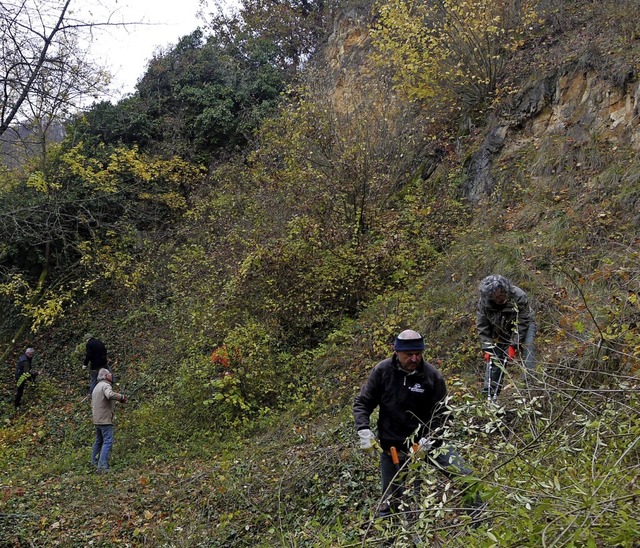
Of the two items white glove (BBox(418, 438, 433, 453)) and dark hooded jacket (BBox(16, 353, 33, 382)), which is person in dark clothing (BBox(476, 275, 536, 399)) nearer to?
white glove (BBox(418, 438, 433, 453))

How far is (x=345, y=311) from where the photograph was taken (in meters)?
9.79

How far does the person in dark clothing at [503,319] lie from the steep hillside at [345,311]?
28 centimetres

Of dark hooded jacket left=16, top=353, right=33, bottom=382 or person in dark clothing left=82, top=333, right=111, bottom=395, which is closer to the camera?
person in dark clothing left=82, top=333, right=111, bottom=395

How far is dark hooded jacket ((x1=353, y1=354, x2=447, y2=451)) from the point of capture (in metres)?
3.98

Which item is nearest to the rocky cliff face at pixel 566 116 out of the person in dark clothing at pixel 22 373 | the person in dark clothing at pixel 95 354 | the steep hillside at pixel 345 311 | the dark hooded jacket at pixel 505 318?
the steep hillside at pixel 345 311

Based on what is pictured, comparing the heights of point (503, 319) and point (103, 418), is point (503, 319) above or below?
above

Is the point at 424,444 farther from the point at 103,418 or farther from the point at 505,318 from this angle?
the point at 103,418

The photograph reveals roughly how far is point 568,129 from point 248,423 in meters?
7.21

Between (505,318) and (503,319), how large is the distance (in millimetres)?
21

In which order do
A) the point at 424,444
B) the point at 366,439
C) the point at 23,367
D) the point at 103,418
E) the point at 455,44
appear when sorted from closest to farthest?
1. the point at 424,444
2. the point at 366,439
3. the point at 103,418
4. the point at 455,44
5. the point at 23,367

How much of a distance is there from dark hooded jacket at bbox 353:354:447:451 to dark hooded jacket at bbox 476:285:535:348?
49.3 inches

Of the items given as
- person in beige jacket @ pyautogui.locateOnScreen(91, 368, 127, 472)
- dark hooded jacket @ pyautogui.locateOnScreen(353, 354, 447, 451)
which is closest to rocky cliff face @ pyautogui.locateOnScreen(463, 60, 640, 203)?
dark hooded jacket @ pyautogui.locateOnScreen(353, 354, 447, 451)

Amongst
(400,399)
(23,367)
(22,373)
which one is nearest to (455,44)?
(400,399)

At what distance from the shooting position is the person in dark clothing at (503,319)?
4.98m
